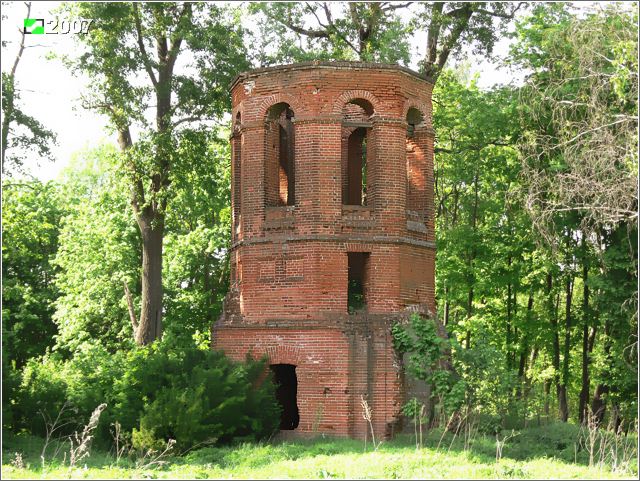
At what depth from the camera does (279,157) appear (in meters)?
23.3

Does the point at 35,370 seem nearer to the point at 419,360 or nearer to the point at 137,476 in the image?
the point at 137,476

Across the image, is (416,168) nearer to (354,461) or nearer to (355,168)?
(355,168)

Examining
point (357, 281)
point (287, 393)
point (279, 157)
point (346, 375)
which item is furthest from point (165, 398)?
point (279, 157)

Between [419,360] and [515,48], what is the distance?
1147cm

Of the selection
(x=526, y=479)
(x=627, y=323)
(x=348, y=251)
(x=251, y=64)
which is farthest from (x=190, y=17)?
(x=526, y=479)

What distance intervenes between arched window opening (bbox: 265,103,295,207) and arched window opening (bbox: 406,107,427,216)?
2.79m

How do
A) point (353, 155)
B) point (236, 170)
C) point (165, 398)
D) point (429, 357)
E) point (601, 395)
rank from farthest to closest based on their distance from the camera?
1. point (601, 395)
2. point (353, 155)
3. point (236, 170)
4. point (429, 357)
5. point (165, 398)

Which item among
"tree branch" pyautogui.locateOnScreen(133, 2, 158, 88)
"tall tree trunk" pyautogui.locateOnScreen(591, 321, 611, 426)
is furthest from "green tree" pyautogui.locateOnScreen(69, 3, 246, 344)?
"tall tree trunk" pyautogui.locateOnScreen(591, 321, 611, 426)

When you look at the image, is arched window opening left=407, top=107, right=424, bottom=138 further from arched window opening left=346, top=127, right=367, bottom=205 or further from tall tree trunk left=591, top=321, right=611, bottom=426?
tall tree trunk left=591, top=321, right=611, bottom=426

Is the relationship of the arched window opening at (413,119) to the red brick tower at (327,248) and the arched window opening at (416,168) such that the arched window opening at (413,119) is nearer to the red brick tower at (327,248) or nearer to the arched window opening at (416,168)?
the arched window opening at (416,168)

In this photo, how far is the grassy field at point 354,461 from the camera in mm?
15055

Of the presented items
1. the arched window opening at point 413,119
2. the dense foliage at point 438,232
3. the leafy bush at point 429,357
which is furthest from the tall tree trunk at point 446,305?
the leafy bush at point 429,357

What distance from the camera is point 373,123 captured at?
21391 mm

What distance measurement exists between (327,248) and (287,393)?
4023mm
